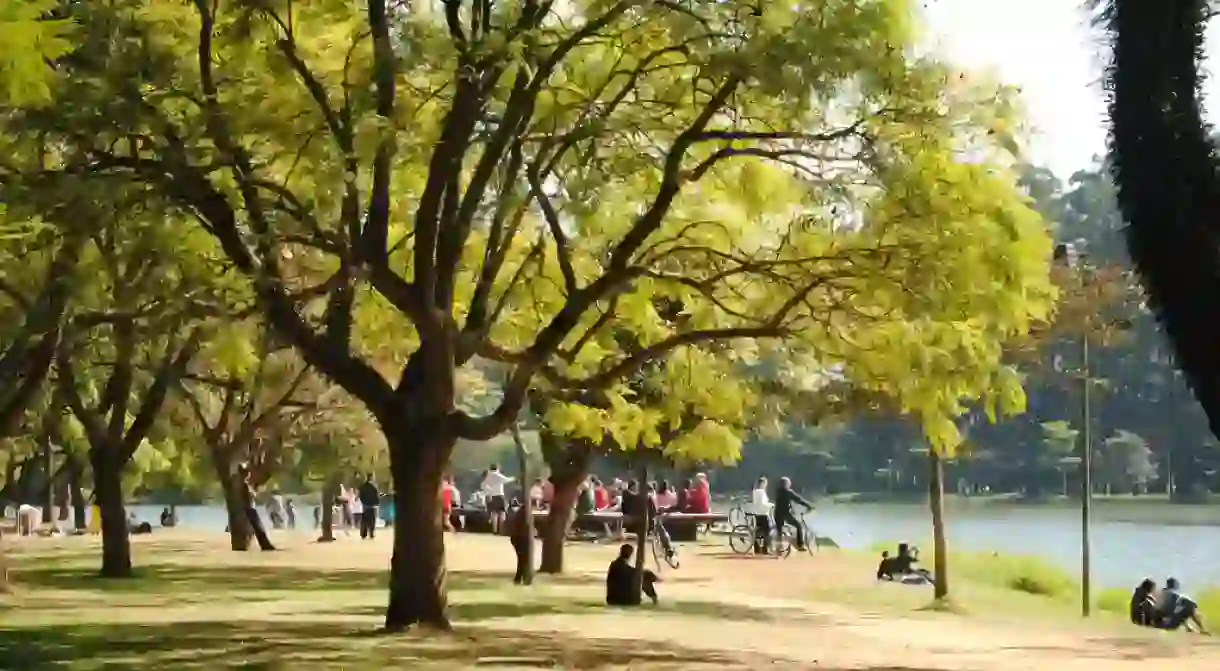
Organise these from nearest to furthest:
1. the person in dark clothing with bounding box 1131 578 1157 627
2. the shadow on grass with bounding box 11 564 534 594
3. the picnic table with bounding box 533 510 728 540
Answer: the shadow on grass with bounding box 11 564 534 594, the person in dark clothing with bounding box 1131 578 1157 627, the picnic table with bounding box 533 510 728 540

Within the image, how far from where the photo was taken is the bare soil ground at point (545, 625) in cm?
1530

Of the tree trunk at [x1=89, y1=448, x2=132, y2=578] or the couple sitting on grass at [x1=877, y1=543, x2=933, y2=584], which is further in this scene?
the couple sitting on grass at [x1=877, y1=543, x2=933, y2=584]

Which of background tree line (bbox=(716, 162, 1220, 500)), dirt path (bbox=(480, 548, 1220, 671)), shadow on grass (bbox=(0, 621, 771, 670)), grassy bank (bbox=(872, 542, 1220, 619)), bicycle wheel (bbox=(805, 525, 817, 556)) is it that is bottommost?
grassy bank (bbox=(872, 542, 1220, 619))

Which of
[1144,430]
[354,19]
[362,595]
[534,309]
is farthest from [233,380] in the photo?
[1144,430]

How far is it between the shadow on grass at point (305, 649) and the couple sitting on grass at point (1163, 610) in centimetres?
1078

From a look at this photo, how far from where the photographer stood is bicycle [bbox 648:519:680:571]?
2983 centimetres

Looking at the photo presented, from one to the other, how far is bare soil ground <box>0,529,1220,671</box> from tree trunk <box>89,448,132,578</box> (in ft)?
1.51

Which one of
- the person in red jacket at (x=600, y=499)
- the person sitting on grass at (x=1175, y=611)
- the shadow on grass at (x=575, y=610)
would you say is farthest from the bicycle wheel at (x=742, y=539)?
the shadow on grass at (x=575, y=610)

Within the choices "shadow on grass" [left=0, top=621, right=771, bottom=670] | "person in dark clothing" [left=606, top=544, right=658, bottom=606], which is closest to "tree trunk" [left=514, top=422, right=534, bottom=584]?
"person in dark clothing" [left=606, top=544, right=658, bottom=606]

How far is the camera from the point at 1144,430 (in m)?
61.1

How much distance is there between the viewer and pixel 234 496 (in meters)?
34.5

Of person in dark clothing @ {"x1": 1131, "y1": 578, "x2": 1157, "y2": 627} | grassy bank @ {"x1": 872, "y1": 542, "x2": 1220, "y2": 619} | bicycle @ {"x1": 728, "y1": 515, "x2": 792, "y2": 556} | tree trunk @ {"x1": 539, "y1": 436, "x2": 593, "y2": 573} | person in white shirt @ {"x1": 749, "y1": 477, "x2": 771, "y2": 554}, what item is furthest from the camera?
person in white shirt @ {"x1": 749, "y1": 477, "x2": 771, "y2": 554}

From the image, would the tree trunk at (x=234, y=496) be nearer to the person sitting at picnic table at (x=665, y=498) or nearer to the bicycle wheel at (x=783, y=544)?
the person sitting at picnic table at (x=665, y=498)

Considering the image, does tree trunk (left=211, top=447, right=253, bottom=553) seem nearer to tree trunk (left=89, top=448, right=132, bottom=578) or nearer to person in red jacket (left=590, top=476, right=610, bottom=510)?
tree trunk (left=89, top=448, right=132, bottom=578)
